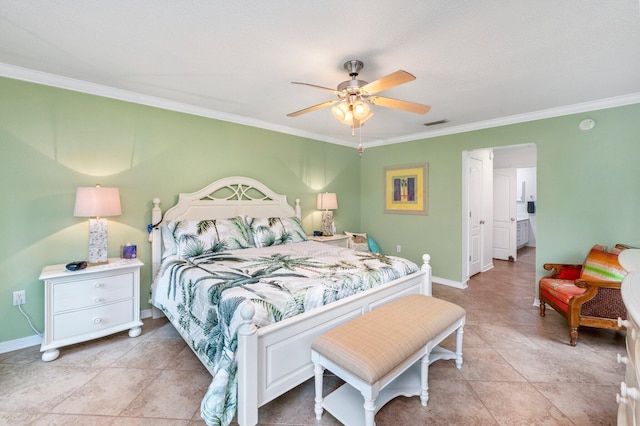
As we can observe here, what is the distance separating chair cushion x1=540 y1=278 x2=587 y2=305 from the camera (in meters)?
2.65

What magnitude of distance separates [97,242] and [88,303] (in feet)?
1.80

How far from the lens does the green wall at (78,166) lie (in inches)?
93.9

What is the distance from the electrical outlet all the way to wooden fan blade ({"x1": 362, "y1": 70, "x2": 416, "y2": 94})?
3.43 m

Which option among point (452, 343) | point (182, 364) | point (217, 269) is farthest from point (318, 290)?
point (452, 343)

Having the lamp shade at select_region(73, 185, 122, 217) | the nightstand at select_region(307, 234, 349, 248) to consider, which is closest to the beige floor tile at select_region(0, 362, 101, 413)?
the lamp shade at select_region(73, 185, 122, 217)

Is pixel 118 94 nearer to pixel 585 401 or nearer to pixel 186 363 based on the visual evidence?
pixel 186 363

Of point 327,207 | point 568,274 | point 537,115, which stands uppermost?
point 537,115

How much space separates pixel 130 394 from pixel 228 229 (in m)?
1.66

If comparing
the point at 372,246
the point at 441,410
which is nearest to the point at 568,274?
the point at 441,410

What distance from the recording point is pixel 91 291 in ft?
7.80

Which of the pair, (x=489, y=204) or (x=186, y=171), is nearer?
(x=186, y=171)

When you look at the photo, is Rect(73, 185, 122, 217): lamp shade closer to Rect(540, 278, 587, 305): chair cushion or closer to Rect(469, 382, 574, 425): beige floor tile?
Rect(469, 382, 574, 425): beige floor tile

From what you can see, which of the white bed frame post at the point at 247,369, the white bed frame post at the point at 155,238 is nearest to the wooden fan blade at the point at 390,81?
the white bed frame post at the point at 247,369

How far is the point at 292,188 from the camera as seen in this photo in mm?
4367
